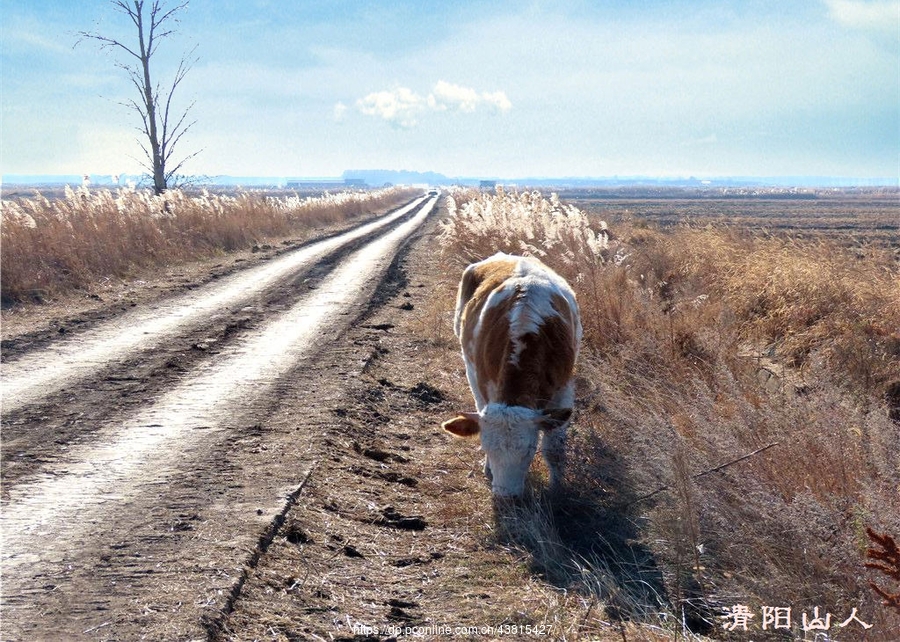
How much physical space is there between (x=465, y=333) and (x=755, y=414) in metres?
2.75

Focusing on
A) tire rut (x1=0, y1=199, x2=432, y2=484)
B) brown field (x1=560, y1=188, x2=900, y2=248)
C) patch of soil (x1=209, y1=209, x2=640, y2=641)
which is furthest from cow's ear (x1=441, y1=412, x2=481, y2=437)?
brown field (x1=560, y1=188, x2=900, y2=248)

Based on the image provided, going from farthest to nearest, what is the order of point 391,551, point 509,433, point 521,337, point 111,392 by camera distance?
point 111,392 → point 521,337 → point 509,433 → point 391,551

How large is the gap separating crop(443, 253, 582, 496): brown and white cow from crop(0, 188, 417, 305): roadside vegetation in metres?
9.86

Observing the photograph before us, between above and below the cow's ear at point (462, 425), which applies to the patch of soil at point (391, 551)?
below

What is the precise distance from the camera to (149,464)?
5992 millimetres

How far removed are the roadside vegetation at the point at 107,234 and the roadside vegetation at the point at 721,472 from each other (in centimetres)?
1029

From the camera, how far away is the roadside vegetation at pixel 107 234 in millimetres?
14281

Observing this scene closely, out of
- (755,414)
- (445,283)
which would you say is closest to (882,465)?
(755,414)

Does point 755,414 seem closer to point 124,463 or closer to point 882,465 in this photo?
point 882,465

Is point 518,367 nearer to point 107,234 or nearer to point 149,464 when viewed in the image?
point 149,464

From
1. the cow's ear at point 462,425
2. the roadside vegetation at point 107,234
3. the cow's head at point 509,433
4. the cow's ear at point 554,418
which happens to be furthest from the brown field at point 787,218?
the roadside vegetation at point 107,234

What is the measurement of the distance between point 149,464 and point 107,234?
1316 cm

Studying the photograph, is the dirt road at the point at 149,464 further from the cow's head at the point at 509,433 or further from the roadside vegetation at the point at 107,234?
the roadside vegetation at the point at 107,234

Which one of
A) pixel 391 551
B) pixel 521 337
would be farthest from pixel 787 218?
pixel 391 551
